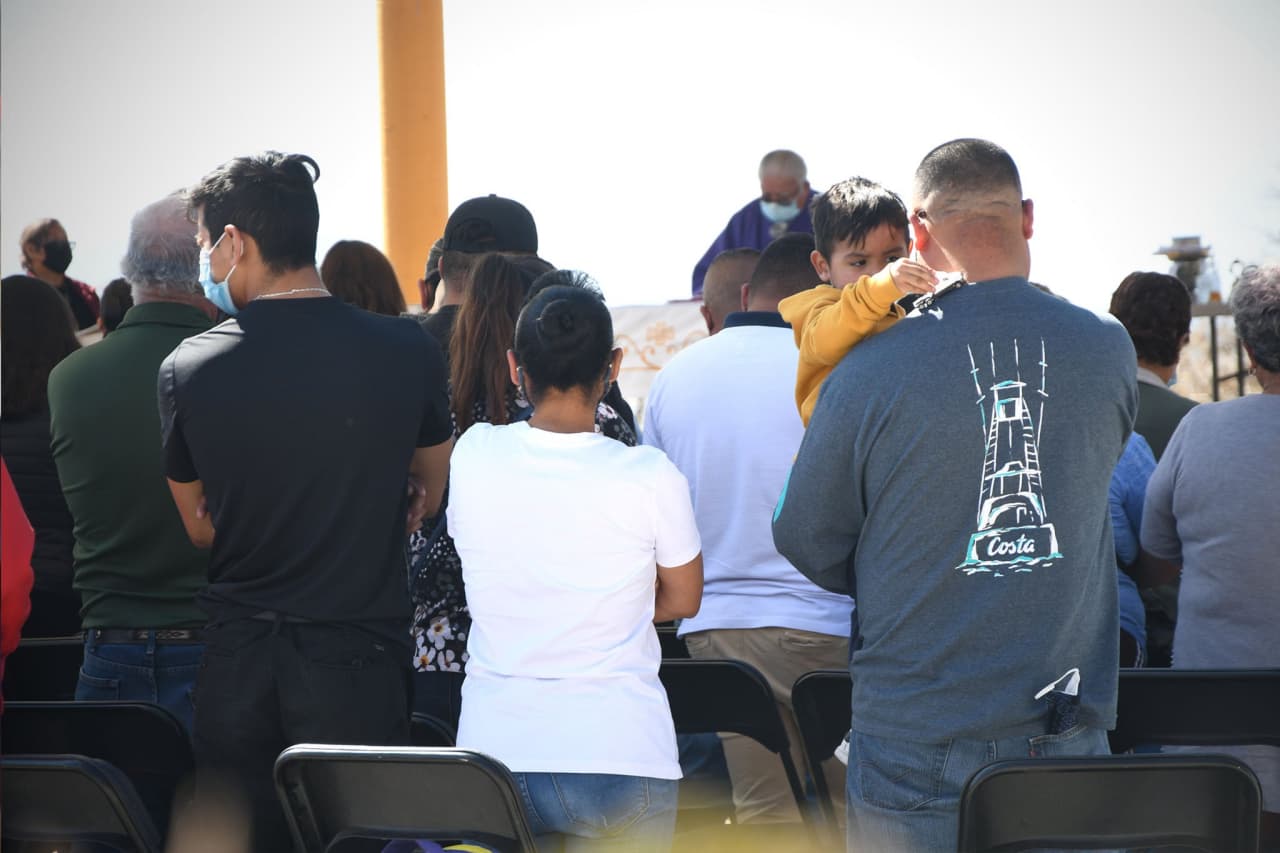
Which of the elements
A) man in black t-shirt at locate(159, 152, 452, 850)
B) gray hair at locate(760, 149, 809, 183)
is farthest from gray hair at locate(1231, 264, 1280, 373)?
gray hair at locate(760, 149, 809, 183)

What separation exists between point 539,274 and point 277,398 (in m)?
1.08

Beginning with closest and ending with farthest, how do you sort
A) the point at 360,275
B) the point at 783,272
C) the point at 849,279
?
the point at 849,279, the point at 783,272, the point at 360,275

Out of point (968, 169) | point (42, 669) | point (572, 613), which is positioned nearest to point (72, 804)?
point (572, 613)

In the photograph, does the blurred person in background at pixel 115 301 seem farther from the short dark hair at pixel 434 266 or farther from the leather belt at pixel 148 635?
the leather belt at pixel 148 635

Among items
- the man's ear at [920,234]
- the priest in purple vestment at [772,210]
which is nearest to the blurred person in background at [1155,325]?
the man's ear at [920,234]

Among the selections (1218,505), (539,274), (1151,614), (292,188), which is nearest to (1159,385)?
(1151,614)

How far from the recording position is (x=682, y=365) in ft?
11.7

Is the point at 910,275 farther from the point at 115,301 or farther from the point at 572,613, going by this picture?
the point at 115,301

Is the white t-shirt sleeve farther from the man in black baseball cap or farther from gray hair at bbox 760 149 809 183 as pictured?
gray hair at bbox 760 149 809 183

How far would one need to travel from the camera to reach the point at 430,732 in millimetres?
3018

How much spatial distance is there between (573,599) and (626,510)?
7.4 inches

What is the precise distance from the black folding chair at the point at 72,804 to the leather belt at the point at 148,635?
26.2 inches

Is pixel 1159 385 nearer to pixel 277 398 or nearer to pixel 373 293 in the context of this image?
pixel 373 293

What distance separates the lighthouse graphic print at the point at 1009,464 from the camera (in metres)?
2.24
